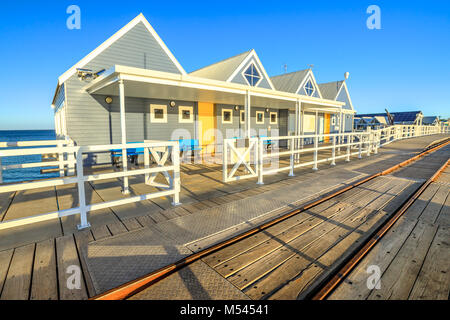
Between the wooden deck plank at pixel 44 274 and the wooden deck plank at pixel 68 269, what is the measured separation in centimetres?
4

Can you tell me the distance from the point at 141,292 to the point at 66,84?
26.9ft

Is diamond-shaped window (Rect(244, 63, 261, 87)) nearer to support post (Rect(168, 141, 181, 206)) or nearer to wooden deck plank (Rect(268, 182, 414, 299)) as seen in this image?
support post (Rect(168, 141, 181, 206))

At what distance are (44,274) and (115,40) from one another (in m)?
8.76

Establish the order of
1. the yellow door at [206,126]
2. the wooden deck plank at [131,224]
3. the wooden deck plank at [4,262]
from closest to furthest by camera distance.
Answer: the wooden deck plank at [4,262]
the wooden deck plank at [131,224]
the yellow door at [206,126]

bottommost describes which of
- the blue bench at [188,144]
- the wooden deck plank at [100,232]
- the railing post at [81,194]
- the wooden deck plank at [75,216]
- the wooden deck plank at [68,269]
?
the wooden deck plank at [68,269]

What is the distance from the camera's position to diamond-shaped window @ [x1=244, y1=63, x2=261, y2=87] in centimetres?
1295

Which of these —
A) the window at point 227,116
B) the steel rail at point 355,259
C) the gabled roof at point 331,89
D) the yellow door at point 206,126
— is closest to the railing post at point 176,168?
the steel rail at point 355,259

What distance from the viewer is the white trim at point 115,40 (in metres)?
7.63

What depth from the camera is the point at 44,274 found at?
212 cm

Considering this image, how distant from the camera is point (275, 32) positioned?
2173 centimetres

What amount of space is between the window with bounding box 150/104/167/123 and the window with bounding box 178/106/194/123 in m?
0.71

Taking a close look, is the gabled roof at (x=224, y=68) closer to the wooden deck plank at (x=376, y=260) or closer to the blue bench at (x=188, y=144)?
the blue bench at (x=188, y=144)
